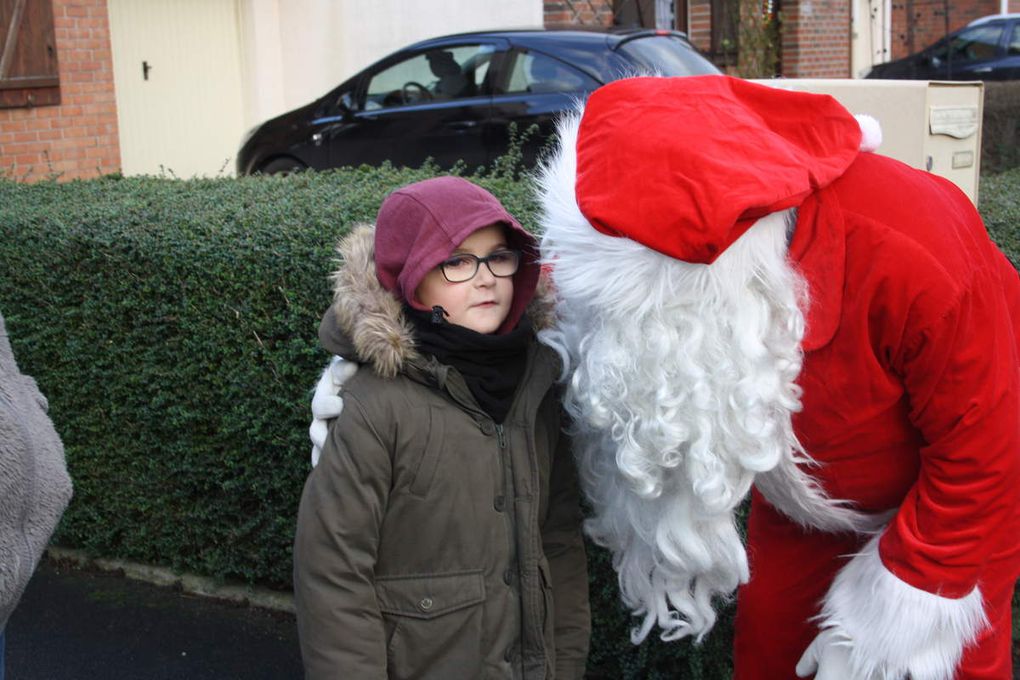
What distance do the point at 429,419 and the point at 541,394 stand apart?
0.81 feet

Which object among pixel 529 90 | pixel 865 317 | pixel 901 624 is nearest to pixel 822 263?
pixel 865 317

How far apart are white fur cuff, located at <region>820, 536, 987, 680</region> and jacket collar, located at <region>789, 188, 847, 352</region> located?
0.44 meters

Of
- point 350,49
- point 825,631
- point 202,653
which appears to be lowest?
point 202,653

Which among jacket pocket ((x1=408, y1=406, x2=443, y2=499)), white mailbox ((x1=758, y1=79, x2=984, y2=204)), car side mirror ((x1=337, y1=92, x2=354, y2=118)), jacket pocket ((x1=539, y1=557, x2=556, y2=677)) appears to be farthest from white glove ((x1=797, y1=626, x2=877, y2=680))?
car side mirror ((x1=337, y1=92, x2=354, y2=118))

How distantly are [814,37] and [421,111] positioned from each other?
8990 millimetres

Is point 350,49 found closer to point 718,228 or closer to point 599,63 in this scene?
point 599,63

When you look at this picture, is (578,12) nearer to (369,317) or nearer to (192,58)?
(192,58)

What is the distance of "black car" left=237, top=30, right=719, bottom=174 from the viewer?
8.46m

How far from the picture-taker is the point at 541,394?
Answer: 233 cm

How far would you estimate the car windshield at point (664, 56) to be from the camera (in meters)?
8.32

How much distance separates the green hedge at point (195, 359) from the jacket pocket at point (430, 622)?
1103 mm

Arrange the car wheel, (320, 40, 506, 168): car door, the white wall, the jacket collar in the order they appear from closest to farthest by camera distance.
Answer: the jacket collar → (320, 40, 506, 168): car door → the car wheel → the white wall

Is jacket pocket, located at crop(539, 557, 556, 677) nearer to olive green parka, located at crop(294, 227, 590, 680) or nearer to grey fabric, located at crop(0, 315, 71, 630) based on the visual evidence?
olive green parka, located at crop(294, 227, 590, 680)

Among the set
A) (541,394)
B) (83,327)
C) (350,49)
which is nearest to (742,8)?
(350,49)
